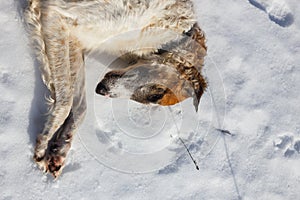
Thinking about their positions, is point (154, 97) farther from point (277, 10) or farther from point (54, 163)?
point (277, 10)

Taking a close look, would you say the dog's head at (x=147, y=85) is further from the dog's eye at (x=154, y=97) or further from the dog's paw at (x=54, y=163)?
the dog's paw at (x=54, y=163)

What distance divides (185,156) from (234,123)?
2.43 ft

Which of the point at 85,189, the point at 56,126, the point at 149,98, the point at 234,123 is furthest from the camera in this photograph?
the point at 234,123

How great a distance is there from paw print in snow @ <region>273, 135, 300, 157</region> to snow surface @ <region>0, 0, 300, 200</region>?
0.01m

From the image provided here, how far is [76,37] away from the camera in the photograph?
13.6 feet

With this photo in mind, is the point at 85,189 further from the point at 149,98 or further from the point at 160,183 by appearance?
the point at 149,98

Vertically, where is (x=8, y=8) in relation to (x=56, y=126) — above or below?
above

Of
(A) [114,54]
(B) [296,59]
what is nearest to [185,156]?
(A) [114,54]

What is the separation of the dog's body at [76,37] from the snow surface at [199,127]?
20cm

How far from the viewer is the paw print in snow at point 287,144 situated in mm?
5016

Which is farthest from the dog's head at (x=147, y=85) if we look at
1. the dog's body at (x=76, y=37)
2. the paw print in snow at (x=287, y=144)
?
the paw print in snow at (x=287, y=144)

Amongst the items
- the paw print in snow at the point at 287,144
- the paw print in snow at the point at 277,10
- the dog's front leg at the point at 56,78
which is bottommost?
the paw print in snow at the point at 287,144

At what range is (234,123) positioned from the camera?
16.3ft

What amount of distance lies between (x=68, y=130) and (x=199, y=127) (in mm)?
1549
